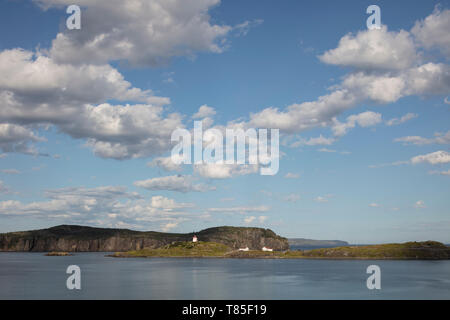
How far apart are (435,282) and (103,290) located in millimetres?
97773

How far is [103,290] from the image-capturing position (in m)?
109

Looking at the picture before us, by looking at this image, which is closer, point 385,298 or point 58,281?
point 385,298
